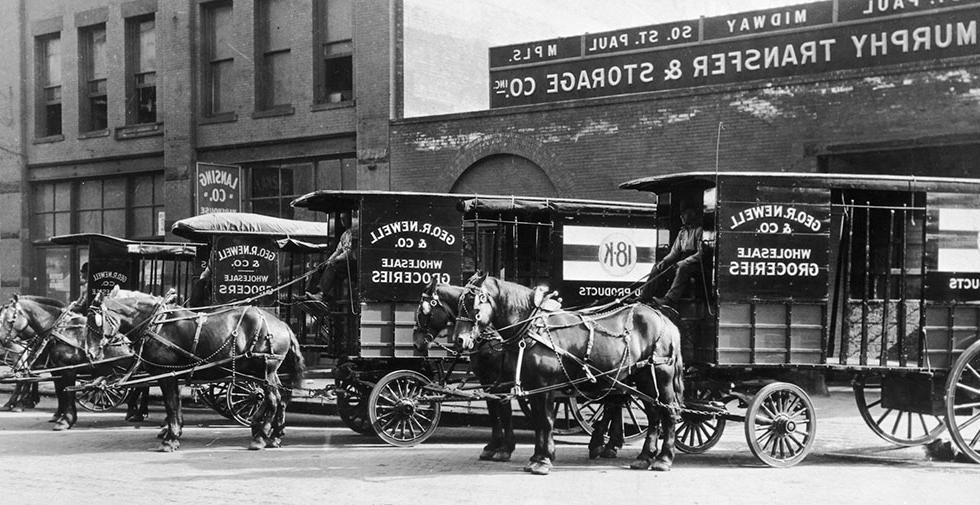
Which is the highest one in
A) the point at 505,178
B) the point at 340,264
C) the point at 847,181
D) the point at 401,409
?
the point at 505,178

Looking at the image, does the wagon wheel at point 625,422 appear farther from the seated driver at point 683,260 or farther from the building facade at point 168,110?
the building facade at point 168,110

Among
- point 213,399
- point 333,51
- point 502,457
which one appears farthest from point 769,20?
point 213,399

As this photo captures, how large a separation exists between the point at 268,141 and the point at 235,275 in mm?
8205

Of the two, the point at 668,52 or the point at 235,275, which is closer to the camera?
the point at 235,275

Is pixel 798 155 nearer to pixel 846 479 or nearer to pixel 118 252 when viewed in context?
pixel 846 479

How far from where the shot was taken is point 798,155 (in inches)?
655

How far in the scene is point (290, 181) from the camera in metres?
23.1

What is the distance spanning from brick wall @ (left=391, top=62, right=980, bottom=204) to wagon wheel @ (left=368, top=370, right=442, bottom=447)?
5.27m

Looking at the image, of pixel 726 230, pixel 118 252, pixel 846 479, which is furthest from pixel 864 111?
pixel 118 252

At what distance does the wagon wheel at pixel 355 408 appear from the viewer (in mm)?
12273

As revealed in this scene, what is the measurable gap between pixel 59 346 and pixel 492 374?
6.27 m

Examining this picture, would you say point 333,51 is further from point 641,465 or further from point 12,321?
point 641,465

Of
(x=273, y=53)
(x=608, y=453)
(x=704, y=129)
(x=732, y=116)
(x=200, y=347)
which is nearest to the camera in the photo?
(x=608, y=453)

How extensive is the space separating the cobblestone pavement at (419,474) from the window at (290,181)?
1011cm
